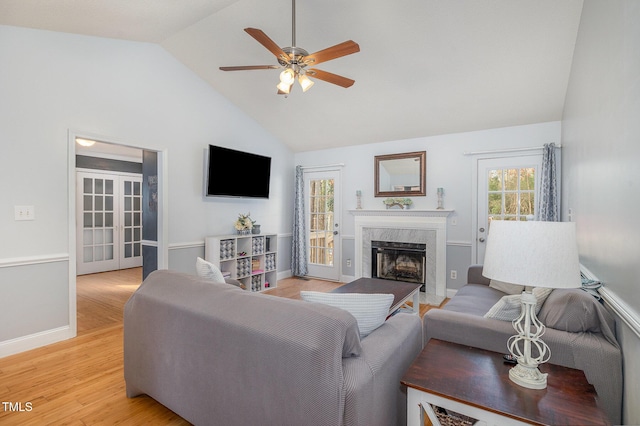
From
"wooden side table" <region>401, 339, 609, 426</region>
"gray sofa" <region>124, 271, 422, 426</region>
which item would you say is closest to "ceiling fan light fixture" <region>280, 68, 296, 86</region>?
"gray sofa" <region>124, 271, 422, 426</region>

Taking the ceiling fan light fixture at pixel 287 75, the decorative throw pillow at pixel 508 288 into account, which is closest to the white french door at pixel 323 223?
the decorative throw pillow at pixel 508 288

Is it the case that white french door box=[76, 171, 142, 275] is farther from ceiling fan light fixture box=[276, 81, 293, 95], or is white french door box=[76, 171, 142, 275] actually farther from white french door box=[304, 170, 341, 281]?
ceiling fan light fixture box=[276, 81, 293, 95]

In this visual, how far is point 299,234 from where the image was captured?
18.9 ft

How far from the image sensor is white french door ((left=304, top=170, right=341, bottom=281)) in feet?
18.4

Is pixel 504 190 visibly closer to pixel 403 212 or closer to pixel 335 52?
pixel 403 212

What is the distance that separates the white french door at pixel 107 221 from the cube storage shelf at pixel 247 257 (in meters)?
3.26

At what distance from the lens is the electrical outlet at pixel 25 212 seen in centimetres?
278

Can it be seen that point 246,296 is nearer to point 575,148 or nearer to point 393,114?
point 575,148

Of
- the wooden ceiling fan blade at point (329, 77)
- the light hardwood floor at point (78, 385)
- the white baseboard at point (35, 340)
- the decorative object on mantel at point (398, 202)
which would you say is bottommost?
the light hardwood floor at point (78, 385)

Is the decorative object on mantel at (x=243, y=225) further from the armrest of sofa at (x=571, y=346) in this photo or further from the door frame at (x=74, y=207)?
the armrest of sofa at (x=571, y=346)

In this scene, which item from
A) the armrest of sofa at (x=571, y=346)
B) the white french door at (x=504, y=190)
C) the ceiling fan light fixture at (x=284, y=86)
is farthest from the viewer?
the white french door at (x=504, y=190)

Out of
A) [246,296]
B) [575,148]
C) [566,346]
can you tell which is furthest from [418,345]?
[575,148]

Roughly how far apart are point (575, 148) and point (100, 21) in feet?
14.9

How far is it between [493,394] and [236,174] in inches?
164
